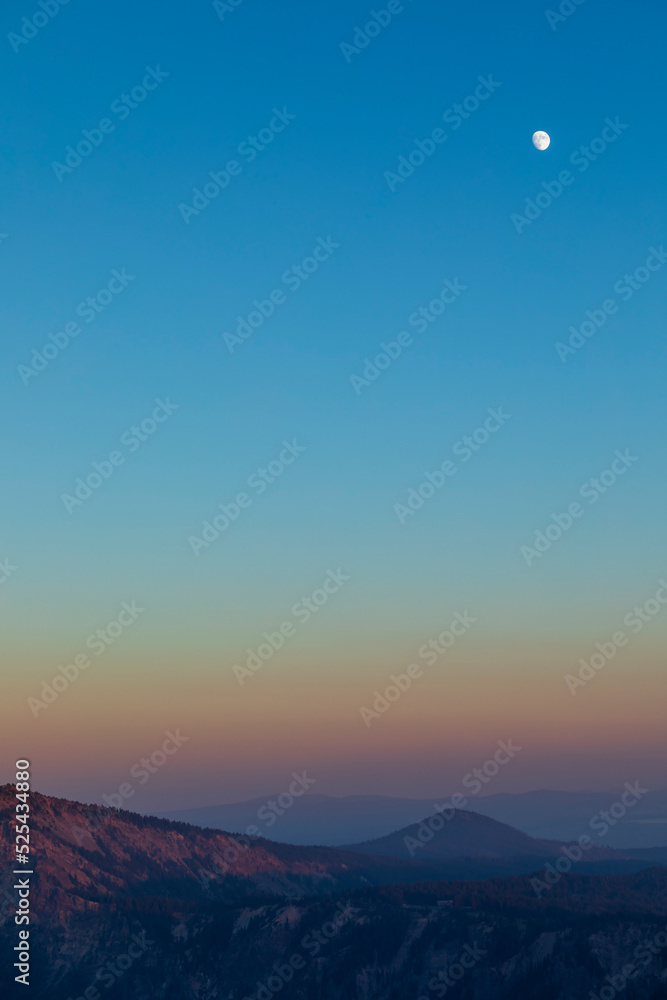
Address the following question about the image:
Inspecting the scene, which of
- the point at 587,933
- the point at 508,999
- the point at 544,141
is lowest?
the point at 508,999

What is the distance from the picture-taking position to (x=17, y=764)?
12781 cm

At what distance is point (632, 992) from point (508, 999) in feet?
93.0

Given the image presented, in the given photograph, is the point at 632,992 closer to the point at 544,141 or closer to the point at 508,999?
the point at 508,999

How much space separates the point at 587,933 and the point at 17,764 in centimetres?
14040

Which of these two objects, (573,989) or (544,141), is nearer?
(544,141)

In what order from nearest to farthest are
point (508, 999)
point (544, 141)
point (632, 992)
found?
1. point (544, 141)
2. point (632, 992)
3. point (508, 999)

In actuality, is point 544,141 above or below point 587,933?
above

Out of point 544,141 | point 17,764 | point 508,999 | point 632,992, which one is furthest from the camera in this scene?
point 508,999

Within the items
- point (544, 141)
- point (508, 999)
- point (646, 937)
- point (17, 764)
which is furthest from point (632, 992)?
point (544, 141)

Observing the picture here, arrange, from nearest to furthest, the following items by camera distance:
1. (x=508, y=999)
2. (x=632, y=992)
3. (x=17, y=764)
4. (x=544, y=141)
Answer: (x=17, y=764) < (x=544, y=141) < (x=632, y=992) < (x=508, y=999)

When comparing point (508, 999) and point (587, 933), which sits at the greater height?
point (587, 933)

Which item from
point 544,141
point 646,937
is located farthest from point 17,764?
point 646,937

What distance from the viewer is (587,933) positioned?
200m

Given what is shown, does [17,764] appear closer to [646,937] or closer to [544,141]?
[544,141]
